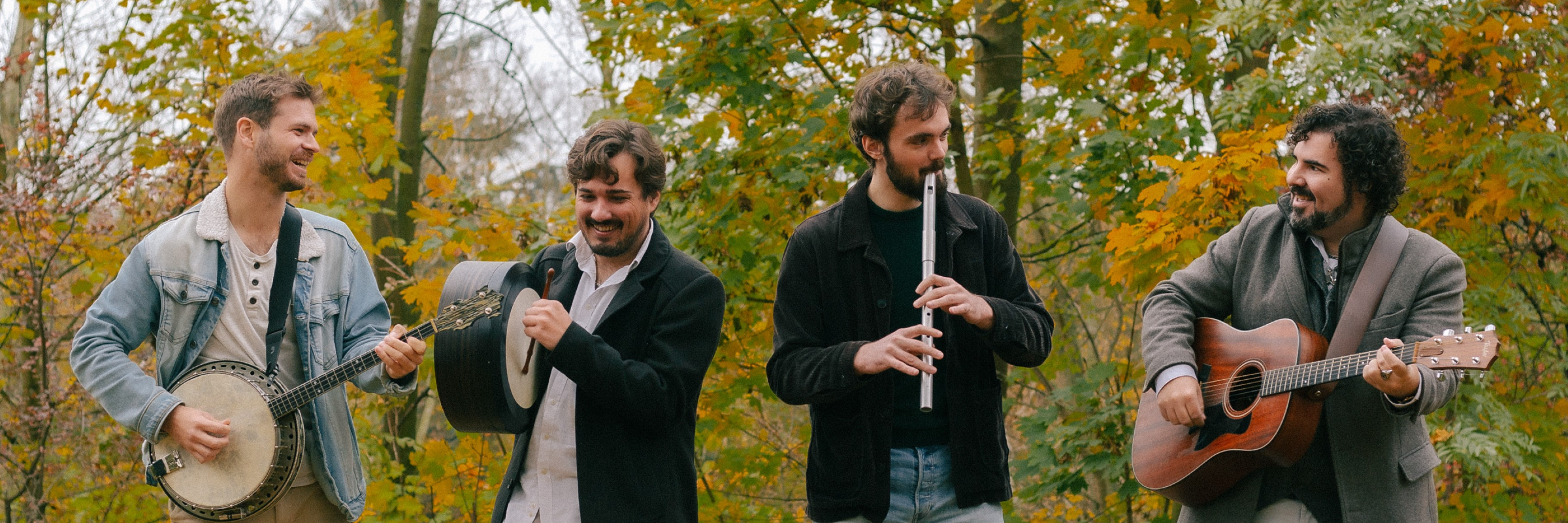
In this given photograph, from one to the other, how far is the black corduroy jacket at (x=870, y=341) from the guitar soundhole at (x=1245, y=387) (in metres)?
0.54

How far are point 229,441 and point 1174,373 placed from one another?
7.86 ft

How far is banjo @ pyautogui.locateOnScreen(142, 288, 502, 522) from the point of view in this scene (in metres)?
3.04

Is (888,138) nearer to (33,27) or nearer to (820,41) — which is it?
(820,41)

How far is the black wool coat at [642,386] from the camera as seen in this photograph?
2793 mm

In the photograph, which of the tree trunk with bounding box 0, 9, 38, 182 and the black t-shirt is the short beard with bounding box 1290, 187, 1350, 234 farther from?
the tree trunk with bounding box 0, 9, 38, 182

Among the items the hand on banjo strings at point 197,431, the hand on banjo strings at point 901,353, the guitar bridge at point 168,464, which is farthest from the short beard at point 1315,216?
the guitar bridge at point 168,464

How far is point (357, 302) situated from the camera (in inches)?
133

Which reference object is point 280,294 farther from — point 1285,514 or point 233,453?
point 1285,514

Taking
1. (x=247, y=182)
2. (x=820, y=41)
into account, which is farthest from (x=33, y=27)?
(x=247, y=182)

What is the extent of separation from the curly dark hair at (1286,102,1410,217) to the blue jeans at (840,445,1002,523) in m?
1.21

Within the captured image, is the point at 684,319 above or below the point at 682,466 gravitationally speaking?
above

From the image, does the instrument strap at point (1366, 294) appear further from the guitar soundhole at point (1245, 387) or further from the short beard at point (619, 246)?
the short beard at point (619, 246)

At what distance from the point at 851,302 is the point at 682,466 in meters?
0.58

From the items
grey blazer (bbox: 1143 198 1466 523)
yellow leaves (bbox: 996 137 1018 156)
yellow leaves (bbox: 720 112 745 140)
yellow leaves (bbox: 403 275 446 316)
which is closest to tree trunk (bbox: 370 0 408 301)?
yellow leaves (bbox: 403 275 446 316)
